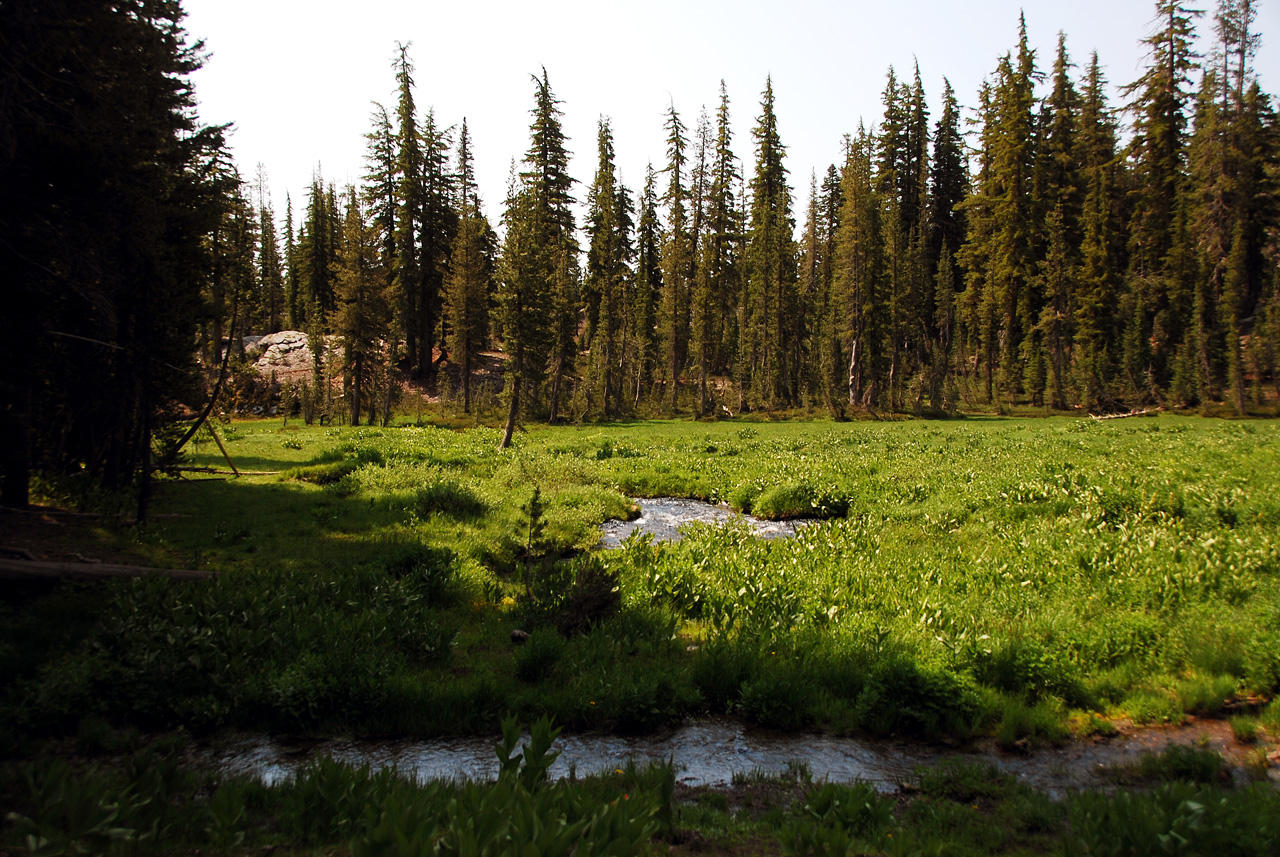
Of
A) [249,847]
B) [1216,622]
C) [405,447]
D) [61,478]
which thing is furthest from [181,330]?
[1216,622]

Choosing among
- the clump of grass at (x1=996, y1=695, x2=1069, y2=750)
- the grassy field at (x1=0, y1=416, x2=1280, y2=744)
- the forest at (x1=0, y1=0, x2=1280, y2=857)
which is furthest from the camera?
the grassy field at (x1=0, y1=416, x2=1280, y2=744)

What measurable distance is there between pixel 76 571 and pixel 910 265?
50.6m

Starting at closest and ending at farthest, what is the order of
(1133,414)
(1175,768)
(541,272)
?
(1175,768) < (541,272) < (1133,414)

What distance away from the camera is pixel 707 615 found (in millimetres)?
9430

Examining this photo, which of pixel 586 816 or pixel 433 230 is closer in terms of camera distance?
pixel 586 816

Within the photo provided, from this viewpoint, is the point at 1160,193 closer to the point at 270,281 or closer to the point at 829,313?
the point at 829,313

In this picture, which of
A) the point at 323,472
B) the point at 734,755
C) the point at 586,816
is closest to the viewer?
the point at 586,816

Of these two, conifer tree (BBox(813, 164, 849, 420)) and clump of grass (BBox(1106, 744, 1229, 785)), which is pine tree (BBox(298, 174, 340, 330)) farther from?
clump of grass (BBox(1106, 744, 1229, 785))

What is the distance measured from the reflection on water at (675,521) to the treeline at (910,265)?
1821 cm

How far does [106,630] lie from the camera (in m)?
6.93

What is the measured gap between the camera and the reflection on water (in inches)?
570

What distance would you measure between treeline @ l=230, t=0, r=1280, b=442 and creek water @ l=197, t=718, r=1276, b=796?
1139 inches

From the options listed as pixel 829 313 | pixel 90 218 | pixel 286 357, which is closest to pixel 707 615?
pixel 90 218

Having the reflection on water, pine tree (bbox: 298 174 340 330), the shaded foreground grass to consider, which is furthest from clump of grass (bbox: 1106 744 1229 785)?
pine tree (bbox: 298 174 340 330)
